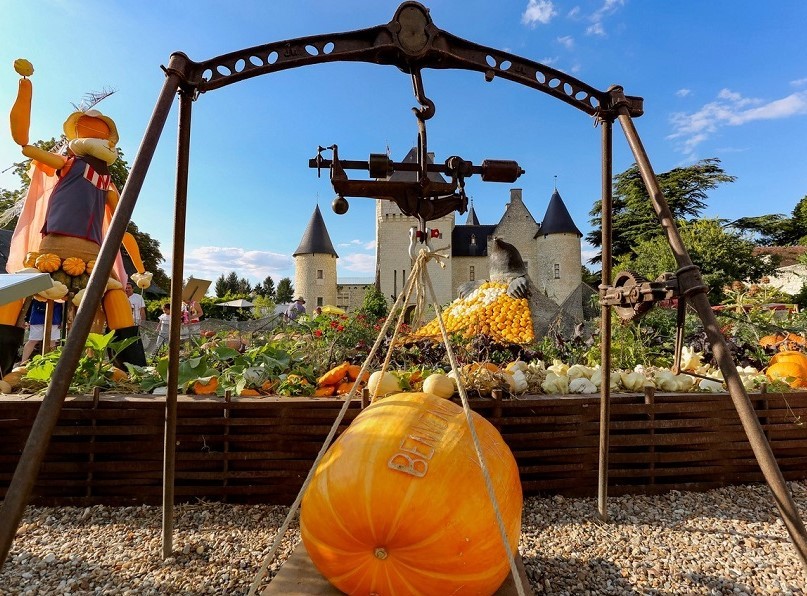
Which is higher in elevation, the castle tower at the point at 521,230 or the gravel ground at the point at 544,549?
the castle tower at the point at 521,230

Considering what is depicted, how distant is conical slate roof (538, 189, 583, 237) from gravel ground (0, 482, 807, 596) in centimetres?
3097

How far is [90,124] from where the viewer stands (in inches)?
171

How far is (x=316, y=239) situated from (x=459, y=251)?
451 inches

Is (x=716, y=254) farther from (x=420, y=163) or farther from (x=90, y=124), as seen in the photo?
(x=90, y=124)

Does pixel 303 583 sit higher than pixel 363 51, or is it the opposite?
pixel 363 51

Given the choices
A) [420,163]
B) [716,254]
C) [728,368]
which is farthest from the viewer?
[716,254]

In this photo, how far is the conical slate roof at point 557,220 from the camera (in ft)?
105

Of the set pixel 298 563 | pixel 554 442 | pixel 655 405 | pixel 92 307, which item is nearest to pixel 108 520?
pixel 298 563

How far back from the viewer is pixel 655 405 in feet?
9.84

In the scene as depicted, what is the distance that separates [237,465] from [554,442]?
199 cm

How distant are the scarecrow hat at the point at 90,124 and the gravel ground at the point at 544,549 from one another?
3.45m

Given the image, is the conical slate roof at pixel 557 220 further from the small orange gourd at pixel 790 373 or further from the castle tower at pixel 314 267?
the small orange gourd at pixel 790 373

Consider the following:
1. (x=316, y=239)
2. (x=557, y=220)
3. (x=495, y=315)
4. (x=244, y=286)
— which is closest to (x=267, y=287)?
(x=244, y=286)

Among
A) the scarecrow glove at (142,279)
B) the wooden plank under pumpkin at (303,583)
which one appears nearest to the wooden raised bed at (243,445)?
the wooden plank under pumpkin at (303,583)
